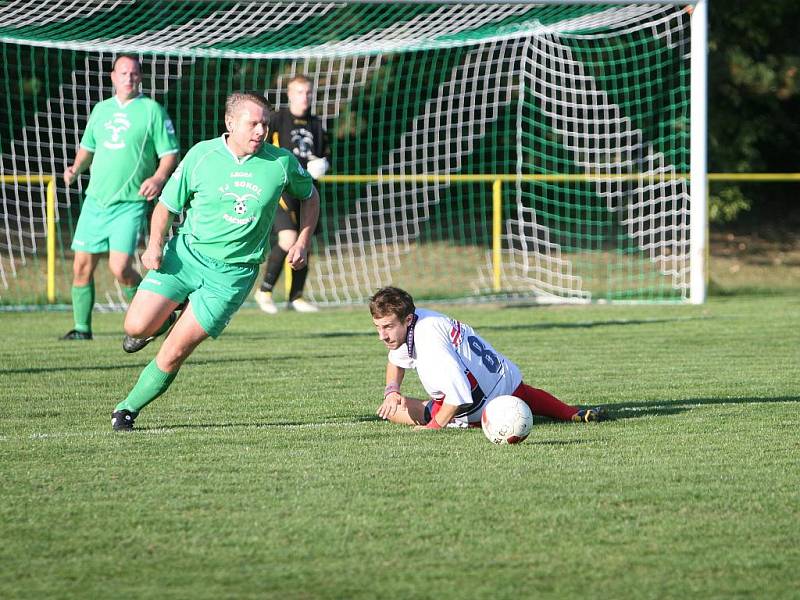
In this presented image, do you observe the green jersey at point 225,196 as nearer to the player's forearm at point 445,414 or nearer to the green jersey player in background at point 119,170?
the player's forearm at point 445,414

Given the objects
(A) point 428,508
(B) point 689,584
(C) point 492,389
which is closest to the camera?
(B) point 689,584

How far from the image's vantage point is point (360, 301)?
15062 mm

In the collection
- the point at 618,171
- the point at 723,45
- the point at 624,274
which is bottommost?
the point at 624,274

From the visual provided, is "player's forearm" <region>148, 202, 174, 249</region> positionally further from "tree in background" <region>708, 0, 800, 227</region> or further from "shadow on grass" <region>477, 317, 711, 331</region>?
"tree in background" <region>708, 0, 800, 227</region>

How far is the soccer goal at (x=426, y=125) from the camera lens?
14094 millimetres

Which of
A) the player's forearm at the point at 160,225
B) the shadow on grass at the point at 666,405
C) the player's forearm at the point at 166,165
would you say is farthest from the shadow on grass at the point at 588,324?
the player's forearm at the point at 160,225

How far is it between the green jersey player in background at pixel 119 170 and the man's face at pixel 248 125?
11.0ft

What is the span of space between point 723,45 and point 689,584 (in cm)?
2000

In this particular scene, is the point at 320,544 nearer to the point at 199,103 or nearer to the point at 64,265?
the point at 64,265

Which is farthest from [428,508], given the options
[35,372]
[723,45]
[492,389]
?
[723,45]

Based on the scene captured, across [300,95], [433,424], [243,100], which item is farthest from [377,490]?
[300,95]

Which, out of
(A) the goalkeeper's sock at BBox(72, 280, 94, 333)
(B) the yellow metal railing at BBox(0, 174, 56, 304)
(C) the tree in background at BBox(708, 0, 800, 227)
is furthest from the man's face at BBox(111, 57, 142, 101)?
(C) the tree in background at BBox(708, 0, 800, 227)

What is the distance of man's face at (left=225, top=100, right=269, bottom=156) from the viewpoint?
19.5 feet

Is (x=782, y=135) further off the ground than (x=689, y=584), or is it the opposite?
(x=782, y=135)
